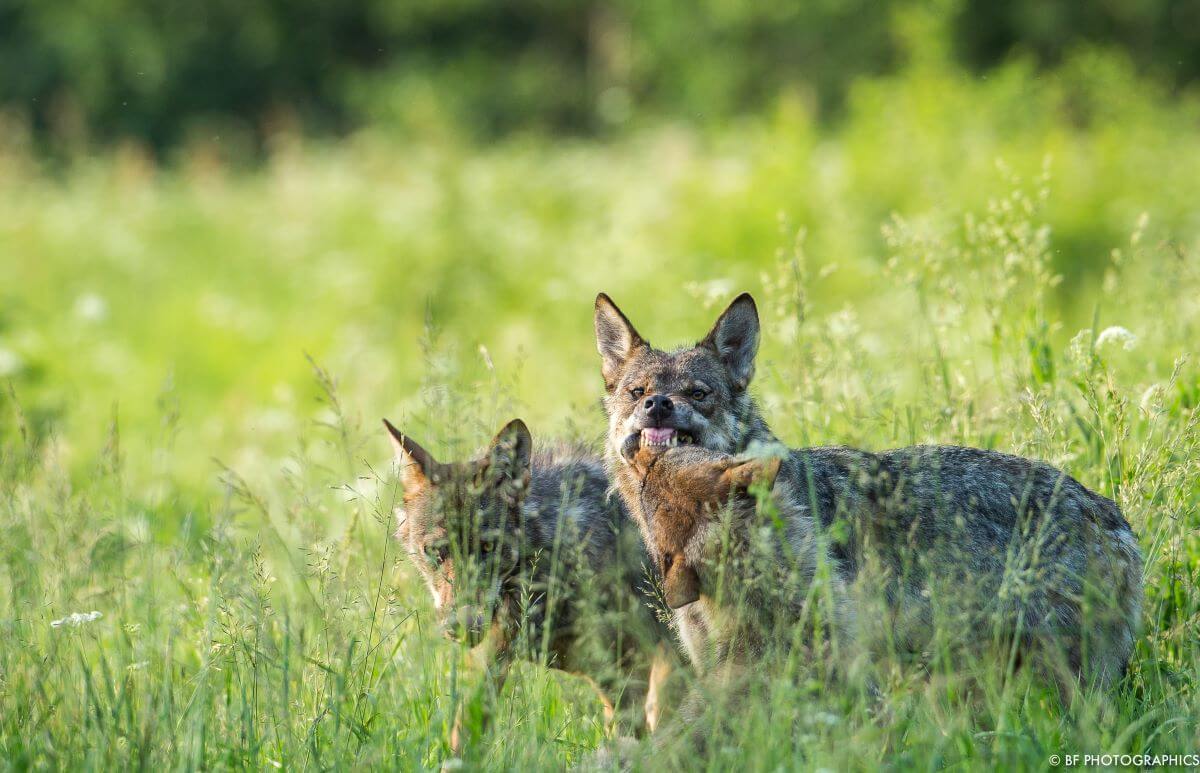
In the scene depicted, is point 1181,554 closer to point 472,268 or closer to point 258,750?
point 258,750

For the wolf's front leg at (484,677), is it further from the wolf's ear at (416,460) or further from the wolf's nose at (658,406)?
the wolf's nose at (658,406)

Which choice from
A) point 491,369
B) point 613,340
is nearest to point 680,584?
point 491,369

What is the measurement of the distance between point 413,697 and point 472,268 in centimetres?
937

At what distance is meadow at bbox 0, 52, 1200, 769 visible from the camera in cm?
396

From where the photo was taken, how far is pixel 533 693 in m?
4.18

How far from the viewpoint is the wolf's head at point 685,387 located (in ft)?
16.7

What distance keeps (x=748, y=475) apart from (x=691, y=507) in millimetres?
256

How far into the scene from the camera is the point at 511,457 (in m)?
4.61

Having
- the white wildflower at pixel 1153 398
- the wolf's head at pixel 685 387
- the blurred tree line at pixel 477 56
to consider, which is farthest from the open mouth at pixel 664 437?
the blurred tree line at pixel 477 56

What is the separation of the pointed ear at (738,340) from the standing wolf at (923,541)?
56cm

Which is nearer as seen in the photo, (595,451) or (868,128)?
(595,451)

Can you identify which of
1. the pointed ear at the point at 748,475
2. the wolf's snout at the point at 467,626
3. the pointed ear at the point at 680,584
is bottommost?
the wolf's snout at the point at 467,626

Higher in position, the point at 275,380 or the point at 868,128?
the point at 868,128

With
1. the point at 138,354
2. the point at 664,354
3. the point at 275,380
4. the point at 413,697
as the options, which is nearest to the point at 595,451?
the point at 664,354
